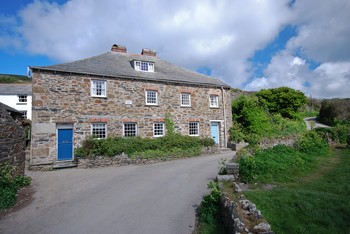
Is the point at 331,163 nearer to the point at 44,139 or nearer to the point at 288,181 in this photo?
the point at 288,181

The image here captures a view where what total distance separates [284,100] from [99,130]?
2236cm

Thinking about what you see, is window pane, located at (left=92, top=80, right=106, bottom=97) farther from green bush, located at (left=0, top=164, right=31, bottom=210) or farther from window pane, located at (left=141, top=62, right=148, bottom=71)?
green bush, located at (left=0, top=164, right=31, bottom=210)

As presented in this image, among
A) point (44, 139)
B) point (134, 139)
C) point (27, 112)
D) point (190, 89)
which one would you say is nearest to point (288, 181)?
point (134, 139)

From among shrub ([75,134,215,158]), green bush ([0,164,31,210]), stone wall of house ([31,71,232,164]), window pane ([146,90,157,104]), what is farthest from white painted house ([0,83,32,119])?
green bush ([0,164,31,210])

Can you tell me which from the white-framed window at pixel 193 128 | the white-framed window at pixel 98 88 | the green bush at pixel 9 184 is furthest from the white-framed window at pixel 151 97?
the green bush at pixel 9 184

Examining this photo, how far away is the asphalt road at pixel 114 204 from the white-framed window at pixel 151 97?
8028 millimetres

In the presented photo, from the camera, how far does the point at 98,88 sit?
15.8 meters

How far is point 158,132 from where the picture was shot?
57.8 feet

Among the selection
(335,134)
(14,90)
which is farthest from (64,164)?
(14,90)

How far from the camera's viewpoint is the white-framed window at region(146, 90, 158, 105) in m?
17.5

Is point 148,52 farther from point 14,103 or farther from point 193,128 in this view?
point 14,103

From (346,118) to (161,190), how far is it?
3002cm

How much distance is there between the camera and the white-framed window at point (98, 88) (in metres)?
15.6

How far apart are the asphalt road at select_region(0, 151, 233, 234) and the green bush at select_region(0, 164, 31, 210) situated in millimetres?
629
